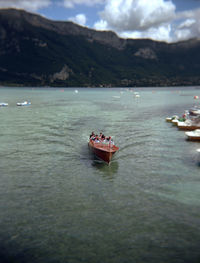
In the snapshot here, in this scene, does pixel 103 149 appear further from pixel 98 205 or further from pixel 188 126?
pixel 188 126

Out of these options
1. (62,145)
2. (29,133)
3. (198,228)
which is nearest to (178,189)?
(198,228)

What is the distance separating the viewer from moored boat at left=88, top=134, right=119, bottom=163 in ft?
112

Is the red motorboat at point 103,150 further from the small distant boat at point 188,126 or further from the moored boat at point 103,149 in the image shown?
the small distant boat at point 188,126

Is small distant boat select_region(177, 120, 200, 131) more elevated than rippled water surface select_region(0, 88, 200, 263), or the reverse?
small distant boat select_region(177, 120, 200, 131)

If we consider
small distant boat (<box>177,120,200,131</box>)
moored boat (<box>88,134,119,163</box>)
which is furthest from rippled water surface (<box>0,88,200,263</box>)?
small distant boat (<box>177,120,200,131</box>)

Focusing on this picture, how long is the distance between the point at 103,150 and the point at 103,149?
0.42 meters

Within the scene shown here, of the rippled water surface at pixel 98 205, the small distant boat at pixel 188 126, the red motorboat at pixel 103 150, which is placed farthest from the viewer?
the small distant boat at pixel 188 126

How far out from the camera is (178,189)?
1045 inches

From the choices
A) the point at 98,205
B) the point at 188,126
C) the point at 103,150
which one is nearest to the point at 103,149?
the point at 103,150

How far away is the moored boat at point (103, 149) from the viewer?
34.1 m

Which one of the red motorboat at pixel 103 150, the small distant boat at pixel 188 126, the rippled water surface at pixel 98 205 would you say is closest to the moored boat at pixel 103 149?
the red motorboat at pixel 103 150

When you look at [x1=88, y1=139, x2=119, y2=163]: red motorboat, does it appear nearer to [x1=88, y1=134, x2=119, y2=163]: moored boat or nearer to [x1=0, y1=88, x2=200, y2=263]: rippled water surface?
[x1=88, y1=134, x2=119, y2=163]: moored boat

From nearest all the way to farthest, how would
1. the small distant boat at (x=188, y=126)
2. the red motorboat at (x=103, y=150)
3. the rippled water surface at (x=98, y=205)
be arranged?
1. the rippled water surface at (x=98, y=205)
2. the red motorboat at (x=103, y=150)
3. the small distant boat at (x=188, y=126)

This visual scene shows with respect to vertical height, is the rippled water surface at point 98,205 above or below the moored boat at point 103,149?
below
